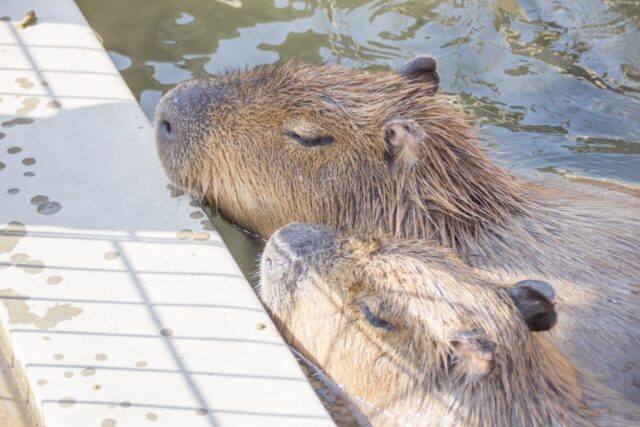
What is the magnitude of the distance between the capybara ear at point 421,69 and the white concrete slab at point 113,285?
3.60 feet

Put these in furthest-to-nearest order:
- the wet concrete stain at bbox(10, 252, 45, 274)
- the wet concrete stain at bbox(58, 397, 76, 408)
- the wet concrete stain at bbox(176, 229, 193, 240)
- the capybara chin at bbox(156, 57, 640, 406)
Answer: the capybara chin at bbox(156, 57, 640, 406), the wet concrete stain at bbox(176, 229, 193, 240), the wet concrete stain at bbox(10, 252, 45, 274), the wet concrete stain at bbox(58, 397, 76, 408)

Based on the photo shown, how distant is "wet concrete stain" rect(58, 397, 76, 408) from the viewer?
2986mm

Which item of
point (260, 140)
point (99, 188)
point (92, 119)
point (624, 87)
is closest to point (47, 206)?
point (99, 188)

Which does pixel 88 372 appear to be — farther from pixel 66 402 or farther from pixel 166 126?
pixel 166 126

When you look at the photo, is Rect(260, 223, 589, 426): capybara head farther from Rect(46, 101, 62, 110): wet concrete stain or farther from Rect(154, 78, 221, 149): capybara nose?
Rect(46, 101, 62, 110): wet concrete stain

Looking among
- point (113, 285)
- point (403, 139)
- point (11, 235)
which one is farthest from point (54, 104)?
point (403, 139)

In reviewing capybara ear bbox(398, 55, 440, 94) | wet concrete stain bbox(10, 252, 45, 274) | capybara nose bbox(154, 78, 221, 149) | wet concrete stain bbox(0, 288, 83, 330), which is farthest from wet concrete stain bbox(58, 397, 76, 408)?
capybara ear bbox(398, 55, 440, 94)

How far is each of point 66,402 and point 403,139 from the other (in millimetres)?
1629

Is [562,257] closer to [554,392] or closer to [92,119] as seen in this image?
[554,392]

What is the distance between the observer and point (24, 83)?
173 inches

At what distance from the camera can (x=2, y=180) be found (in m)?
3.88

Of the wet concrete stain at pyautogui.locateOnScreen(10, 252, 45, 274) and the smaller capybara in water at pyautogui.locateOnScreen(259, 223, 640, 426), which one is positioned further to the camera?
the wet concrete stain at pyautogui.locateOnScreen(10, 252, 45, 274)

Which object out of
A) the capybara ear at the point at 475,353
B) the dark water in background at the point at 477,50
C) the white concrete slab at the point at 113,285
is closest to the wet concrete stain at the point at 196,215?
the white concrete slab at the point at 113,285

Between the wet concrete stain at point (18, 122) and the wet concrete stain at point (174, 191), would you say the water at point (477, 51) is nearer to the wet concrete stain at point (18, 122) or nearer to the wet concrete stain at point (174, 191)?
the wet concrete stain at point (18, 122)
